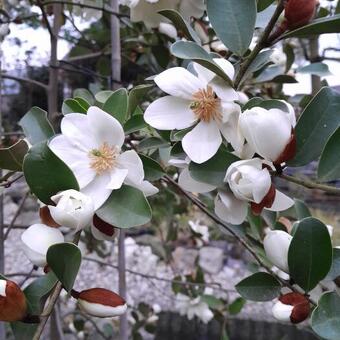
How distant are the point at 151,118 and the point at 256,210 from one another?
0.42ft

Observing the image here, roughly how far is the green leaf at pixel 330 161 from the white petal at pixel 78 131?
0.70 feet

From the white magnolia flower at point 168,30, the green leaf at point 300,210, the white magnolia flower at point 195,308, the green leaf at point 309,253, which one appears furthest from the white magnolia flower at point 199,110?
the white magnolia flower at point 195,308

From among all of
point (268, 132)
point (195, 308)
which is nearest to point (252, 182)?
point (268, 132)

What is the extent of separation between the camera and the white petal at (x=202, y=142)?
17.0 inches

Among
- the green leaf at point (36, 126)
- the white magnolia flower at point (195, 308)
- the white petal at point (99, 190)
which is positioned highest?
the green leaf at point (36, 126)

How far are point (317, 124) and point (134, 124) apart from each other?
18cm

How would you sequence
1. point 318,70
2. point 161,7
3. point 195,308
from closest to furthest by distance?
point 161,7 < point 318,70 < point 195,308

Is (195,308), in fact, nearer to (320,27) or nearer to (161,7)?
(161,7)

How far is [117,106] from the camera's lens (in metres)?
0.48

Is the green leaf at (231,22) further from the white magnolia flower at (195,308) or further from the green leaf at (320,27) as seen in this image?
the white magnolia flower at (195,308)

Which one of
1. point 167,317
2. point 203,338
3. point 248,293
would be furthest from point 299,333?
point 248,293

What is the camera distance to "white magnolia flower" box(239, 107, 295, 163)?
395mm

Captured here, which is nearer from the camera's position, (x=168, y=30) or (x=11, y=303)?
(x=11, y=303)

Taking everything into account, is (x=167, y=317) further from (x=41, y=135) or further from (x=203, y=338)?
(x=41, y=135)
